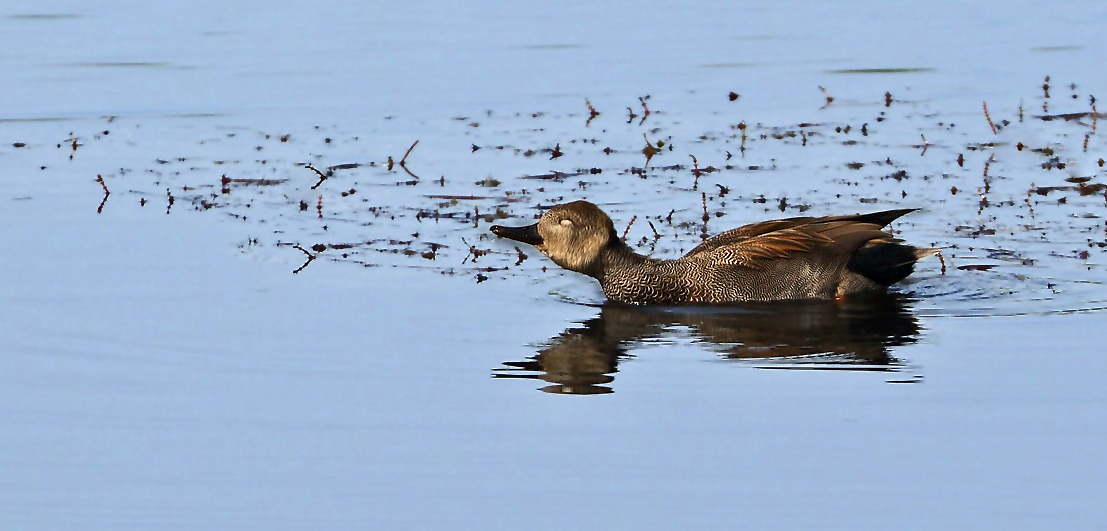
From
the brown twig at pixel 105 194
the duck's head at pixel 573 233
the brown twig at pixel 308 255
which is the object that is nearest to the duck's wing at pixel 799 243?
the duck's head at pixel 573 233

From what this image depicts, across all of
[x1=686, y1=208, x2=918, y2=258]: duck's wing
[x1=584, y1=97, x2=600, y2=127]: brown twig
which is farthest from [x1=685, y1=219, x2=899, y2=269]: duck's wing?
[x1=584, y1=97, x2=600, y2=127]: brown twig

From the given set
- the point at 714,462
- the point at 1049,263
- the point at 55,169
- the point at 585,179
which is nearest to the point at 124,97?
the point at 55,169

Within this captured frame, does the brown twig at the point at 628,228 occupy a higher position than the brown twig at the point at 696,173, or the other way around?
the brown twig at the point at 696,173

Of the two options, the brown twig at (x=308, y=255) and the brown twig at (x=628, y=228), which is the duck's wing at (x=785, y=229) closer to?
the brown twig at (x=628, y=228)

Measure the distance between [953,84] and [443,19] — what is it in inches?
238

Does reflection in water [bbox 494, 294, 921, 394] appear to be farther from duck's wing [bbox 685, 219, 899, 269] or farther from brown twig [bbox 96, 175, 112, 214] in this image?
brown twig [bbox 96, 175, 112, 214]

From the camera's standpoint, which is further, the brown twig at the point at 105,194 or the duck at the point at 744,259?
the brown twig at the point at 105,194

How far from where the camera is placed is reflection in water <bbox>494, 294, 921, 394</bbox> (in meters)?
8.46

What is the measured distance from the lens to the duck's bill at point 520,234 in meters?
10.3

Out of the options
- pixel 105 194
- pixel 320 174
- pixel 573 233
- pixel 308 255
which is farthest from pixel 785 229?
pixel 105 194

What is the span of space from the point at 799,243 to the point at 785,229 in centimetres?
15

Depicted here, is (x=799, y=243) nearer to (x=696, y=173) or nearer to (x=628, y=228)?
(x=628, y=228)

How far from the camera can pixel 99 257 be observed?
10.7 metres

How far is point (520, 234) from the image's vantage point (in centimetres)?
1028
